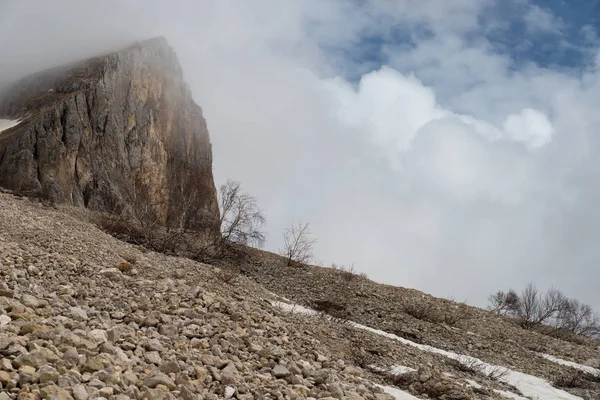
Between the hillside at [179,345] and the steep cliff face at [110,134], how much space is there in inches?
597

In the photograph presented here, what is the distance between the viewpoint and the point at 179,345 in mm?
5469

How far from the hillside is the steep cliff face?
49.7 feet

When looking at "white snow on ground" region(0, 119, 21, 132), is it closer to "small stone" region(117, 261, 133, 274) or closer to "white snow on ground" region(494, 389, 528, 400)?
"small stone" region(117, 261, 133, 274)

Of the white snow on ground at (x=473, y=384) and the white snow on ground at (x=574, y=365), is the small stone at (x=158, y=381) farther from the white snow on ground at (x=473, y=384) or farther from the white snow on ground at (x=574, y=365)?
the white snow on ground at (x=574, y=365)

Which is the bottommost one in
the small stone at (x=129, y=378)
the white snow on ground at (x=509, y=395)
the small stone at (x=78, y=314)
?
the small stone at (x=129, y=378)

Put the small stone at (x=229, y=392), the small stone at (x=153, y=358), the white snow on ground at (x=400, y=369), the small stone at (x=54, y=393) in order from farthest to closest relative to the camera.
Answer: the white snow on ground at (x=400, y=369) < the small stone at (x=153, y=358) < the small stone at (x=229, y=392) < the small stone at (x=54, y=393)

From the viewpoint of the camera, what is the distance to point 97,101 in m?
45.5

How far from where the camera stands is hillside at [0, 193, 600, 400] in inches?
165

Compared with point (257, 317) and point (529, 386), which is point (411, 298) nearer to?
point (529, 386)

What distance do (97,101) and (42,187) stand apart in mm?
13797

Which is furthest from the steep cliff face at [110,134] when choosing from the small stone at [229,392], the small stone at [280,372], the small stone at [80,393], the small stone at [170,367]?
the small stone at [80,393]

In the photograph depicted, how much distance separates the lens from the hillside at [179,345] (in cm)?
418

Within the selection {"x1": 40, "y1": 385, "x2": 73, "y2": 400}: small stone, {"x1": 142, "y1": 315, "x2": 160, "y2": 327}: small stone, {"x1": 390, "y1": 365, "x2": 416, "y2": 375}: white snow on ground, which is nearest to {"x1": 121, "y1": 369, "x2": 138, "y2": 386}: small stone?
{"x1": 40, "y1": 385, "x2": 73, "y2": 400}: small stone

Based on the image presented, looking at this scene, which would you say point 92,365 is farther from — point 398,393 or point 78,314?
point 398,393
